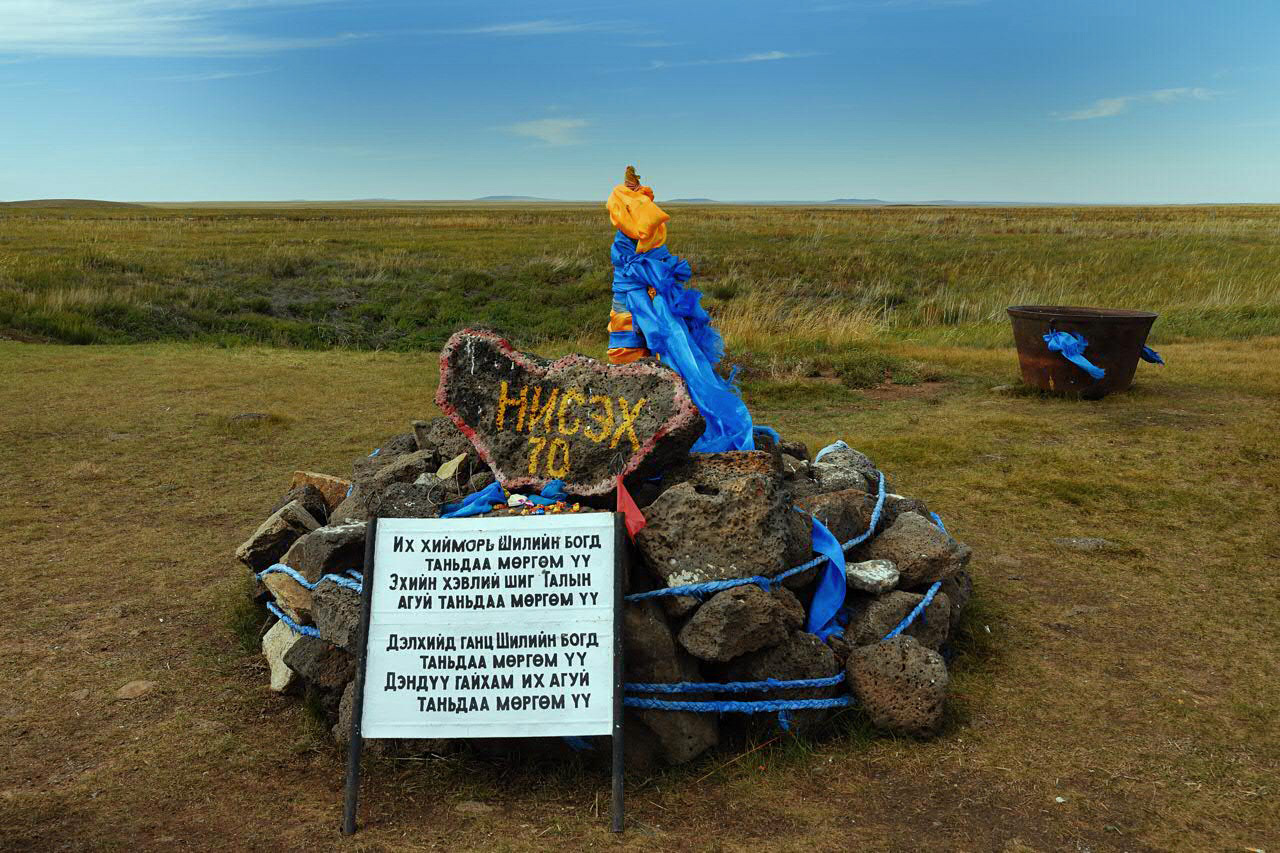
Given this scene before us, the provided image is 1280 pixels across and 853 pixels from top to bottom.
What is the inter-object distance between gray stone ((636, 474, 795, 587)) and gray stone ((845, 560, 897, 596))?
480mm

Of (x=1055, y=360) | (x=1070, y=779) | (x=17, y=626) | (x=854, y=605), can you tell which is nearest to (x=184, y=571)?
(x=17, y=626)

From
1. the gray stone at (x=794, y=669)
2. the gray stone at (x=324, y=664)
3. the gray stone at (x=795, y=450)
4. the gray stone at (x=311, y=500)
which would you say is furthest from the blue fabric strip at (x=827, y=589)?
the gray stone at (x=311, y=500)

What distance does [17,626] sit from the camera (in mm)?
5207

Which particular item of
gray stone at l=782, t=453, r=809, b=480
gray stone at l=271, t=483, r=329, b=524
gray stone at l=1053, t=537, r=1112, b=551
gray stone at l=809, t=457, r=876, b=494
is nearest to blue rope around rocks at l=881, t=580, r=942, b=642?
gray stone at l=809, t=457, r=876, b=494

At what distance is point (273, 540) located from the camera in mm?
5289

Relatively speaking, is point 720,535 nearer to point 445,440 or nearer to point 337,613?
point 337,613

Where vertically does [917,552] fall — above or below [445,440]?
below

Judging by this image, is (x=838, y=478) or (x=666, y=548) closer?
(x=666, y=548)

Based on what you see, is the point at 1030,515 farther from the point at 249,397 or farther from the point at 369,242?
the point at 369,242

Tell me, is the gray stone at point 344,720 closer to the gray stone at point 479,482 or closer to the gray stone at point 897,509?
the gray stone at point 479,482

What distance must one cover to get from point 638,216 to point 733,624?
2410 mm

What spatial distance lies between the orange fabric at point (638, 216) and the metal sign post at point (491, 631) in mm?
2160

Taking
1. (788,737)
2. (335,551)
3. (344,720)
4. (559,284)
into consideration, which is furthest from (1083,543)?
(559,284)

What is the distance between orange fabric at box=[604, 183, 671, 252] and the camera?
215 inches
